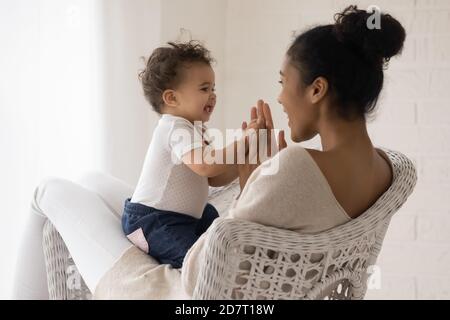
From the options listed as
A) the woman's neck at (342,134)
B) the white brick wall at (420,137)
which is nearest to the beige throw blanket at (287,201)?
the woman's neck at (342,134)

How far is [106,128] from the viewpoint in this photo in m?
2.72

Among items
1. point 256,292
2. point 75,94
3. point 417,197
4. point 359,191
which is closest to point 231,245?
point 256,292

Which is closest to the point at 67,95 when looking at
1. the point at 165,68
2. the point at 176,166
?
the point at 165,68

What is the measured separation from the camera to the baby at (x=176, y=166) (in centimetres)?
170

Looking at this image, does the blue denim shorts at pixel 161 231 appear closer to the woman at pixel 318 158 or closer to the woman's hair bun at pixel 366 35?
the woman at pixel 318 158

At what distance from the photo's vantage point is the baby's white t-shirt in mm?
1778

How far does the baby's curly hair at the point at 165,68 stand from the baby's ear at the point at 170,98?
0.01 m

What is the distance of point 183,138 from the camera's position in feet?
5.74

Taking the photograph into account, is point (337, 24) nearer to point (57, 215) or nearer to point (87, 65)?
point (57, 215)

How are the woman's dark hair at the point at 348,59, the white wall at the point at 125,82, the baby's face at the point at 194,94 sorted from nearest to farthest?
1. the woman's dark hair at the point at 348,59
2. the baby's face at the point at 194,94
3. the white wall at the point at 125,82

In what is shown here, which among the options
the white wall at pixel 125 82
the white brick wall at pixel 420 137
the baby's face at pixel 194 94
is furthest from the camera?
the white brick wall at pixel 420 137

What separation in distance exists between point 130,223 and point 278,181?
57cm

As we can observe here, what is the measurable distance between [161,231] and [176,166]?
0.55 feet

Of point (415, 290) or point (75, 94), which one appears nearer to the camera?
point (75, 94)
